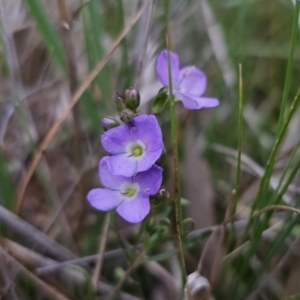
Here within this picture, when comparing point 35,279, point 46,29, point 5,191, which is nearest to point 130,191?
point 35,279

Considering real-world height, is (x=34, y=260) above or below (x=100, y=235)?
above

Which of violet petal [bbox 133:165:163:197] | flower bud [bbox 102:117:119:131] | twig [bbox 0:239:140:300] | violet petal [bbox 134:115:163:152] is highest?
violet petal [bbox 134:115:163:152]

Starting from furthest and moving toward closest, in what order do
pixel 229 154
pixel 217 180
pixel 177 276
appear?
pixel 217 180
pixel 229 154
pixel 177 276

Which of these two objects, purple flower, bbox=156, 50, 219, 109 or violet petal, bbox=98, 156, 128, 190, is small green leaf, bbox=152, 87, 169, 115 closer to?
purple flower, bbox=156, 50, 219, 109

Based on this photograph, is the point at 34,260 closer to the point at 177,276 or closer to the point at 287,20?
the point at 177,276

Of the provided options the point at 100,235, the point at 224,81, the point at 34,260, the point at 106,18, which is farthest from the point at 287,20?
the point at 34,260

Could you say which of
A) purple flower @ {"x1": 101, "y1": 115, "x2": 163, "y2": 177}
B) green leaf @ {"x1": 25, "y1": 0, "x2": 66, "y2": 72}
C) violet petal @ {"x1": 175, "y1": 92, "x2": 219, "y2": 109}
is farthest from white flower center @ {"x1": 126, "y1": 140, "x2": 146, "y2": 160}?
green leaf @ {"x1": 25, "y1": 0, "x2": 66, "y2": 72}

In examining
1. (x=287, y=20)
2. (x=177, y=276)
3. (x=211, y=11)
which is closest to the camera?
(x=177, y=276)

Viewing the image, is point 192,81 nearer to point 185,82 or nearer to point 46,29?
point 185,82
